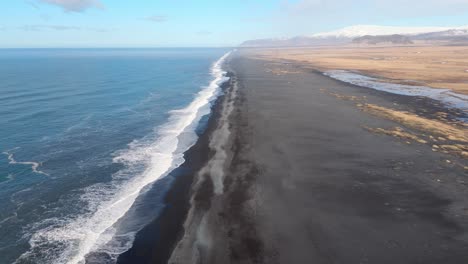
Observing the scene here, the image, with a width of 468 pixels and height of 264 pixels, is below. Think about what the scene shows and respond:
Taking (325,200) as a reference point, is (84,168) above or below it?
above

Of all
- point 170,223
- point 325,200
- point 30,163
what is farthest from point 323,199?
point 30,163

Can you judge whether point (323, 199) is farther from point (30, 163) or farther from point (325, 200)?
point (30, 163)

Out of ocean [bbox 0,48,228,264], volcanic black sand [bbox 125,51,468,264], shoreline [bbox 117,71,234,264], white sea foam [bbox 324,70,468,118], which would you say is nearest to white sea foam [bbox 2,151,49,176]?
ocean [bbox 0,48,228,264]

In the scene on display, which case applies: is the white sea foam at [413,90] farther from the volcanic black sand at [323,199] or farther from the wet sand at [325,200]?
the wet sand at [325,200]

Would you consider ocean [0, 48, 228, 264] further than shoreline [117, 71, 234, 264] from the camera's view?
Yes

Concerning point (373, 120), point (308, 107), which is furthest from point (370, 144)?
point (308, 107)

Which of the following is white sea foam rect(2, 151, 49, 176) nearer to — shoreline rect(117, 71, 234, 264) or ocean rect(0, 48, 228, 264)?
ocean rect(0, 48, 228, 264)
